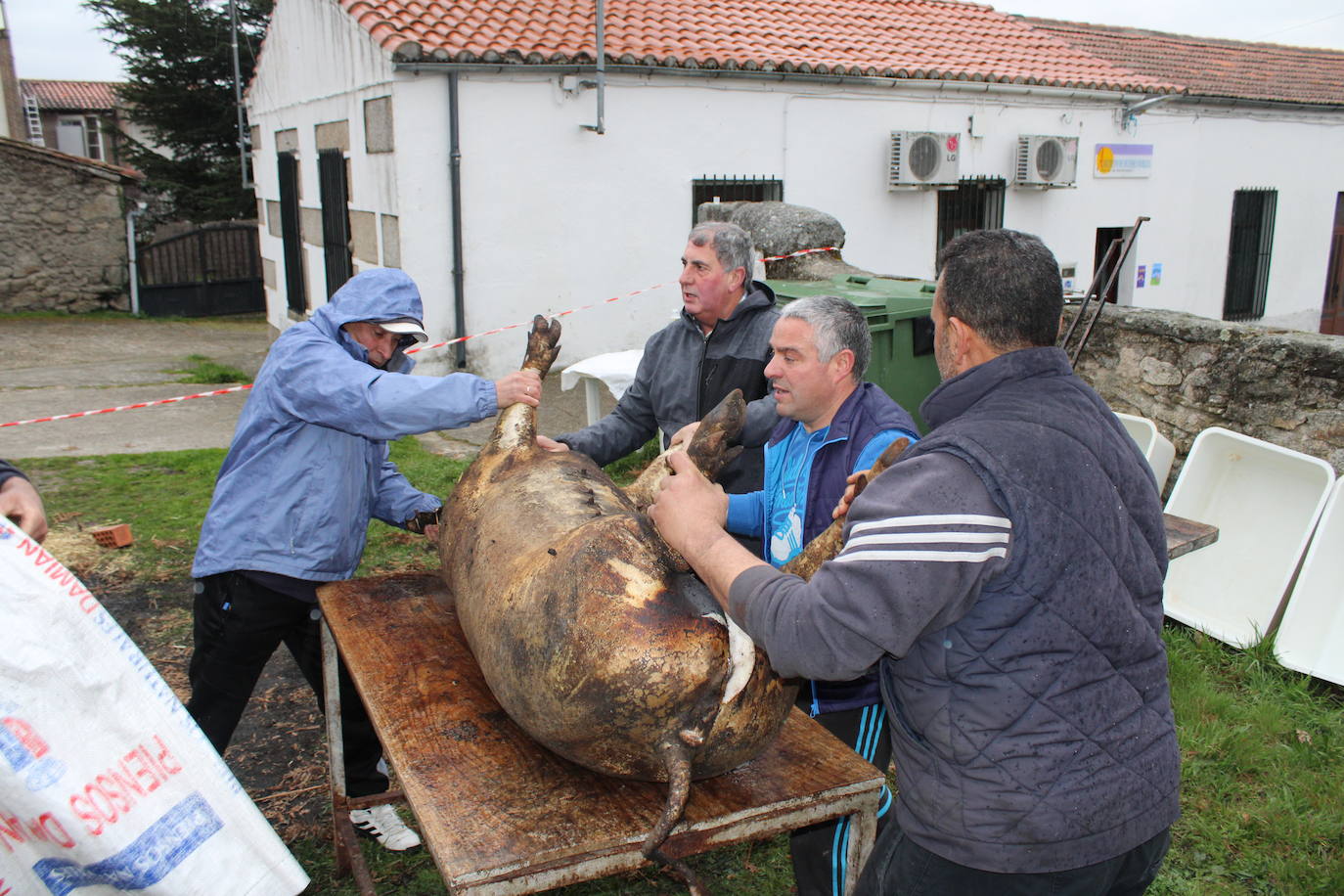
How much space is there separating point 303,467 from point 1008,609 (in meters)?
2.09

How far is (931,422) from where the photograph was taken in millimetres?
1702

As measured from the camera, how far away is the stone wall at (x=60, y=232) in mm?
15969

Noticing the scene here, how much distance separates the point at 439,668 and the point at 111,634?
866mm

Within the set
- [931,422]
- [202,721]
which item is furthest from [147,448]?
[931,422]

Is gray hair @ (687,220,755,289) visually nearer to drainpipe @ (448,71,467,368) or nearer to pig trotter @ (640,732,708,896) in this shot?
pig trotter @ (640,732,708,896)

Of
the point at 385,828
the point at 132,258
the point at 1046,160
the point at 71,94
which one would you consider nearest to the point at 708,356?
the point at 385,828

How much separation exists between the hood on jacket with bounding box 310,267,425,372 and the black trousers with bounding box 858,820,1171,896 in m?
1.98

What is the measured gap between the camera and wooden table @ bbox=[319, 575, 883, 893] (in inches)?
69.5

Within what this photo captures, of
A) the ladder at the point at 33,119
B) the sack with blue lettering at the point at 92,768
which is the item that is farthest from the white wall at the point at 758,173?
the ladder at the point at 33,119

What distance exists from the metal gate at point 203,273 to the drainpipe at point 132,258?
4.0 inches

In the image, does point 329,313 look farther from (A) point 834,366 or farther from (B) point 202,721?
(A) point 834,366

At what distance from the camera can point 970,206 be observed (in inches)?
473

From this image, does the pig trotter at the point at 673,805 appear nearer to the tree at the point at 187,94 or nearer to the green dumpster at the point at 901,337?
the green dumpster at the point at 901,337

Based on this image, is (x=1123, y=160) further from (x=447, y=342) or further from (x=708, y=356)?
(x=708, y=356)
